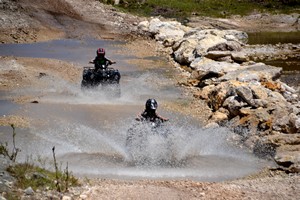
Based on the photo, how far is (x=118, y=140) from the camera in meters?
14.4

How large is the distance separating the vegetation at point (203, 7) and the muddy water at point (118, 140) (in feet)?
115

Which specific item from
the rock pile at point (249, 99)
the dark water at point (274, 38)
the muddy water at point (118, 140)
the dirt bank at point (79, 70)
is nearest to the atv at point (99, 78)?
the muddy water at point (118, 140)

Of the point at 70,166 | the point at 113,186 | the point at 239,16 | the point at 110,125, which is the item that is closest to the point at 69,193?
the point at 113,186

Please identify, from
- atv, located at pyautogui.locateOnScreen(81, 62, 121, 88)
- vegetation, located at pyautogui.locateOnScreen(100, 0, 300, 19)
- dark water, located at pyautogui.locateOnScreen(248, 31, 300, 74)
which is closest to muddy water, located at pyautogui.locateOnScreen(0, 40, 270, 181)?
atv, located at pyautogui.locateOnScreen(81, 62, 121, 88)

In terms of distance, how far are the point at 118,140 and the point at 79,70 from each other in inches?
476

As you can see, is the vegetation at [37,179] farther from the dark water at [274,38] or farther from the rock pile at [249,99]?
the dark water at [274,38]

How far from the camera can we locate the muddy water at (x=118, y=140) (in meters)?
12.1

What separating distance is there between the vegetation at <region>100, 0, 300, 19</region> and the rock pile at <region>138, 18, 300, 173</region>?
25522 millimetres

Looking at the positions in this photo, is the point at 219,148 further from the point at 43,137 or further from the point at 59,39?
the point at 59,39

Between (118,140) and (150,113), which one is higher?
(150,113)

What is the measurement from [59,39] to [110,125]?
22660 millimetres

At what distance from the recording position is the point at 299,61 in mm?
32375

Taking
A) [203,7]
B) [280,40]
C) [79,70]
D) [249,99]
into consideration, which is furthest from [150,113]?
[203,7]

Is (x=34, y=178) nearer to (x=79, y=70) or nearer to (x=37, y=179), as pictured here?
(x=37, y=179)
